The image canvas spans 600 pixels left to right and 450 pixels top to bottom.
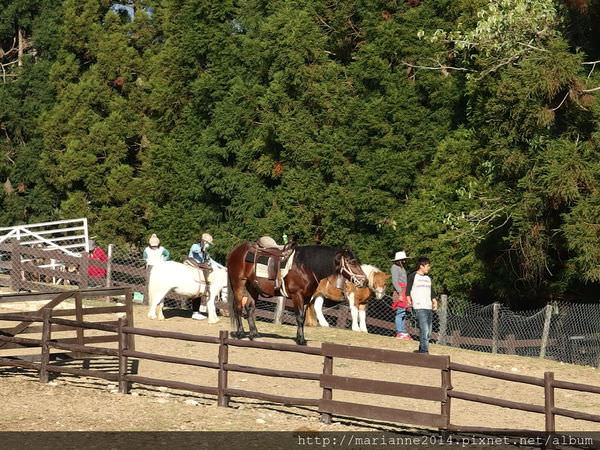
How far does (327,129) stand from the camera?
31.9 metres

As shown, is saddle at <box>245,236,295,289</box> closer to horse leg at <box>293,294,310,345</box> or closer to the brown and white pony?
horse leg at <box>293,294,310,345</box>

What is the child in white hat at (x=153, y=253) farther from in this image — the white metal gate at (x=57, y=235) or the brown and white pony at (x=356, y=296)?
the white metal gate at (x=57, y=235)

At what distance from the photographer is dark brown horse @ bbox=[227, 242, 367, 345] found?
21.1 m

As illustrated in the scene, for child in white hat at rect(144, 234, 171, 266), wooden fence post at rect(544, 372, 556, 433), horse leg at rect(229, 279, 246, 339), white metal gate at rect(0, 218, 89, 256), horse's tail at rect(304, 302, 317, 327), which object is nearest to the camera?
wooden fence post at rect(544, 372, 556, 433)

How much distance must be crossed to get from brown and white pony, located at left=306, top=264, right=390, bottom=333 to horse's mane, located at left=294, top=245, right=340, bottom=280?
3.67 metres

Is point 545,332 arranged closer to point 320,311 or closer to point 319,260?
point 319,260

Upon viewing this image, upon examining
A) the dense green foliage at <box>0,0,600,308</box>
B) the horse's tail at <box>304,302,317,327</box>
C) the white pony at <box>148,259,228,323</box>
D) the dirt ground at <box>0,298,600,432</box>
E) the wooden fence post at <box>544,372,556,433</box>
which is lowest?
the dirt ground at <box>0,298,600,432</box>

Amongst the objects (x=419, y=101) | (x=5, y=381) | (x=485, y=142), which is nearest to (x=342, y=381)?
(x=5, y=381)

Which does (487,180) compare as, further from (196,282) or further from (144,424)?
(144,424)

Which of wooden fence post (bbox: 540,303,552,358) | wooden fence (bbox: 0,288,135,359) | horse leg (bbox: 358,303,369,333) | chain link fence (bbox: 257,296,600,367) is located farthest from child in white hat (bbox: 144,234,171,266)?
wooden fence post (bbox: 540,303,552,358)

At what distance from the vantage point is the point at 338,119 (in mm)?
31984

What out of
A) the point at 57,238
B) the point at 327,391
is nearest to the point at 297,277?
the point at 327,391

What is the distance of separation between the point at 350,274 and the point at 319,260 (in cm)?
75

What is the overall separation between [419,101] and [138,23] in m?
15.6
